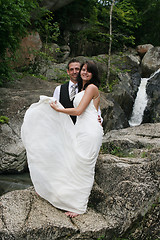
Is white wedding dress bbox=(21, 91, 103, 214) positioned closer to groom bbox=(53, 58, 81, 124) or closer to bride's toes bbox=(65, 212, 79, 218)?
bride's toes bbox=(65, 212, 79, 218)

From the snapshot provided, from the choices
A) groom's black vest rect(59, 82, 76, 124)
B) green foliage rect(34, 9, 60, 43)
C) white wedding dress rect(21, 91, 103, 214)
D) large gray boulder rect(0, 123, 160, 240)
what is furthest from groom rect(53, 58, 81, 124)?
green foliage rect(34, 9, 60, 43)

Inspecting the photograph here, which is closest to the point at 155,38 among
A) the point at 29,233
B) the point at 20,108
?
the point at 20,108

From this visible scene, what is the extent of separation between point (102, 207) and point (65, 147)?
1031mm

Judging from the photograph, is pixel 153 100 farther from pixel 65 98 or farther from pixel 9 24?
pixel 65 98

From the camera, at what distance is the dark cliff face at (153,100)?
12.7m

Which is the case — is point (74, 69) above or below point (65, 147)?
above

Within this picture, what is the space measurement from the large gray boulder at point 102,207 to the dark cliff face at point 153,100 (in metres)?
8.56

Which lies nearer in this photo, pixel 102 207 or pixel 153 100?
pixel 102 207

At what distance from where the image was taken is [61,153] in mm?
3707

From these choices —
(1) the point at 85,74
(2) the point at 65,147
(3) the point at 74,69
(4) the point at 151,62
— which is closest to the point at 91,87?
(1) the point at 85,74

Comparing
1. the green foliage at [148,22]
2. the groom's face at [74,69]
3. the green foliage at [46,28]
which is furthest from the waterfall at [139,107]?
the groom's face at [74,69]

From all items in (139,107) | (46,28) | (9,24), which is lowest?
(139,107)

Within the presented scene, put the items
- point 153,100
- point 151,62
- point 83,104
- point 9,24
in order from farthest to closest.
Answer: point 151,62
point 153,100
point 9,24
point 83,104

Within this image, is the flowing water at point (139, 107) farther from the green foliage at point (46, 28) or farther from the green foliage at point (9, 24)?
the green foliage at point (9, 24)
